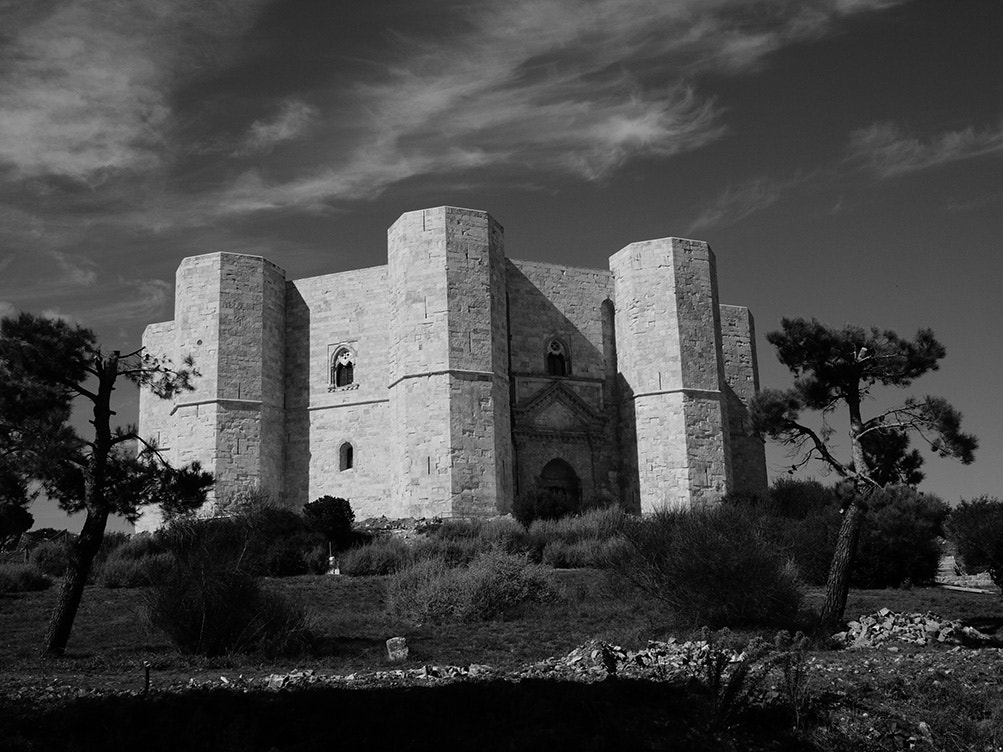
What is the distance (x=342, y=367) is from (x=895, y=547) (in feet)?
55.4

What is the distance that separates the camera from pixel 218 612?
458 inches

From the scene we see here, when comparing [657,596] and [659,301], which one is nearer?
[657,596]

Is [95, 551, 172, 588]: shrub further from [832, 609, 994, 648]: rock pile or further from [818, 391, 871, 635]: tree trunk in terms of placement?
[832, 609, 994, 648]: rock pile

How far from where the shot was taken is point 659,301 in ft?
98.0

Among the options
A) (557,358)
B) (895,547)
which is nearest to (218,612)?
(895,547)

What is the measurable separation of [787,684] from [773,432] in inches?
250

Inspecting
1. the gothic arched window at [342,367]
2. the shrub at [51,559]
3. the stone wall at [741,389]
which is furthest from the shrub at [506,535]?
the stone wall at [741,389]

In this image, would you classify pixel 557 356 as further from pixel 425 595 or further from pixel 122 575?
pixel 425 595

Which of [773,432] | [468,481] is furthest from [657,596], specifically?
[468,481]

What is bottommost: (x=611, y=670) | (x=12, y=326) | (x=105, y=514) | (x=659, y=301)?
(x=611, y=670)

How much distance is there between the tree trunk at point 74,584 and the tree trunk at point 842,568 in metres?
8.78

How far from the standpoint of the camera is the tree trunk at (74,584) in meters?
12.1

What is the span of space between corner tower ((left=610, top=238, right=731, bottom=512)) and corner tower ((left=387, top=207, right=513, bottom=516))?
3.86 m

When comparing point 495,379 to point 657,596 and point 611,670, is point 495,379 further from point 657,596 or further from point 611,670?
point 611,670
